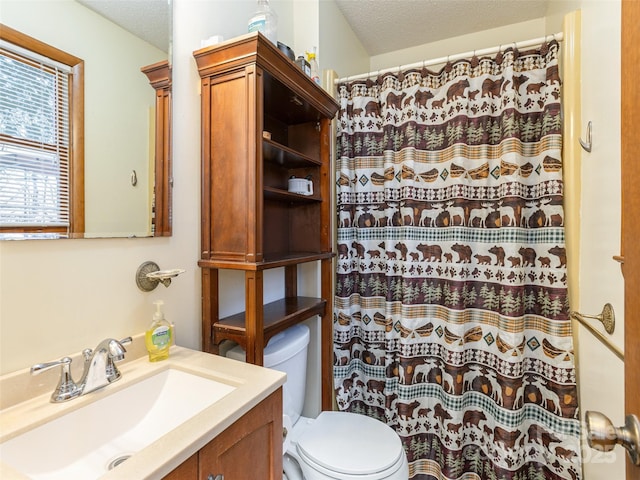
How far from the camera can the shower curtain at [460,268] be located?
134cm

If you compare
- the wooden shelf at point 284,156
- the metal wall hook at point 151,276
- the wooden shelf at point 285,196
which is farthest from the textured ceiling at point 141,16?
the metal wall hook at point 151,276

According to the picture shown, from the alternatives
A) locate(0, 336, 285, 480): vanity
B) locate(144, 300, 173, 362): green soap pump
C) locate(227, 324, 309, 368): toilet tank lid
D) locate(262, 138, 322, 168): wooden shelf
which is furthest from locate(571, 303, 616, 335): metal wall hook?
locate(144, 300, 173, 362): green soap pump

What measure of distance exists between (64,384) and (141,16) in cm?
105

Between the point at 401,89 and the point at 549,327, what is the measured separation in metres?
1.33

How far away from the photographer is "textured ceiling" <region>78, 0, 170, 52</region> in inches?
33.6

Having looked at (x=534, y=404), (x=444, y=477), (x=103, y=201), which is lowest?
(x=444, y=477)

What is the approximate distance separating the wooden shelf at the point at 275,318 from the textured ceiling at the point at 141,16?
0.97 metres

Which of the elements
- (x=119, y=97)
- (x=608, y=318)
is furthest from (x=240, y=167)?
(x=608, y=318)

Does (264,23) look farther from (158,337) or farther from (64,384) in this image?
(64,384)

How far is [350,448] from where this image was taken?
4.05 ft

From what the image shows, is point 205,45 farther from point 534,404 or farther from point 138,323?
point 534,404

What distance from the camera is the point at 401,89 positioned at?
162 centimetres

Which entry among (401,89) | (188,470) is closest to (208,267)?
(188,470)

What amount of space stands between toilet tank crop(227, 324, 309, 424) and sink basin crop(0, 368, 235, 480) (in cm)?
32
